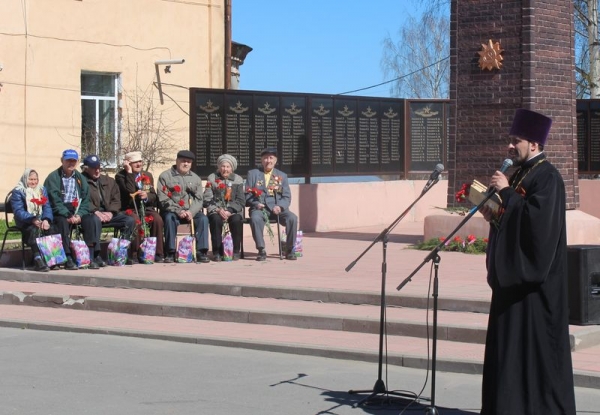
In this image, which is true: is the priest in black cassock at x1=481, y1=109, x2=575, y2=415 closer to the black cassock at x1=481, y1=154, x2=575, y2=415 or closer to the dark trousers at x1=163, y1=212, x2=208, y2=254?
the black cassock at x1=481, y1=154, x2=575, y2=415

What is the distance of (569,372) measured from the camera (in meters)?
7.17

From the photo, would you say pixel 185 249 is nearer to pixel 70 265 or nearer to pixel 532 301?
pixel 70 265

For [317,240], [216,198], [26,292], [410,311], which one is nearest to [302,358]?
[410,311]

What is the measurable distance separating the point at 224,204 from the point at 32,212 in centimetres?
281

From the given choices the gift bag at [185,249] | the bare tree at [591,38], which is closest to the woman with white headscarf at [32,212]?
the gift bag at [185,249]

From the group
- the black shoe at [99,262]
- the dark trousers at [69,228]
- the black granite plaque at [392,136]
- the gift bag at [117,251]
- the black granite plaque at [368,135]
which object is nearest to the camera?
the dark trousers at [69,228]

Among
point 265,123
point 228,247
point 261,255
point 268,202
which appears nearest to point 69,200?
point 228,247

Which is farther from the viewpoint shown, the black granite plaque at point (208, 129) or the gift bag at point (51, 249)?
the black granite plaque at point (208, 129)

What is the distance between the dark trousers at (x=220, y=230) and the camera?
51.8 ft

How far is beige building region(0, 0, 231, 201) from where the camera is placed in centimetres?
2109

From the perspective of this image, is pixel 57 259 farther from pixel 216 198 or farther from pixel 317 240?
pixel 317 240

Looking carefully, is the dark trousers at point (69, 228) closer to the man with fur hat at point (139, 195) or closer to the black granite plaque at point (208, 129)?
the man with fur hat at point (139, 195)

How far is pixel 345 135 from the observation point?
69.7 ft

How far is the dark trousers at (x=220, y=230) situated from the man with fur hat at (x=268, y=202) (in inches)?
7.9
